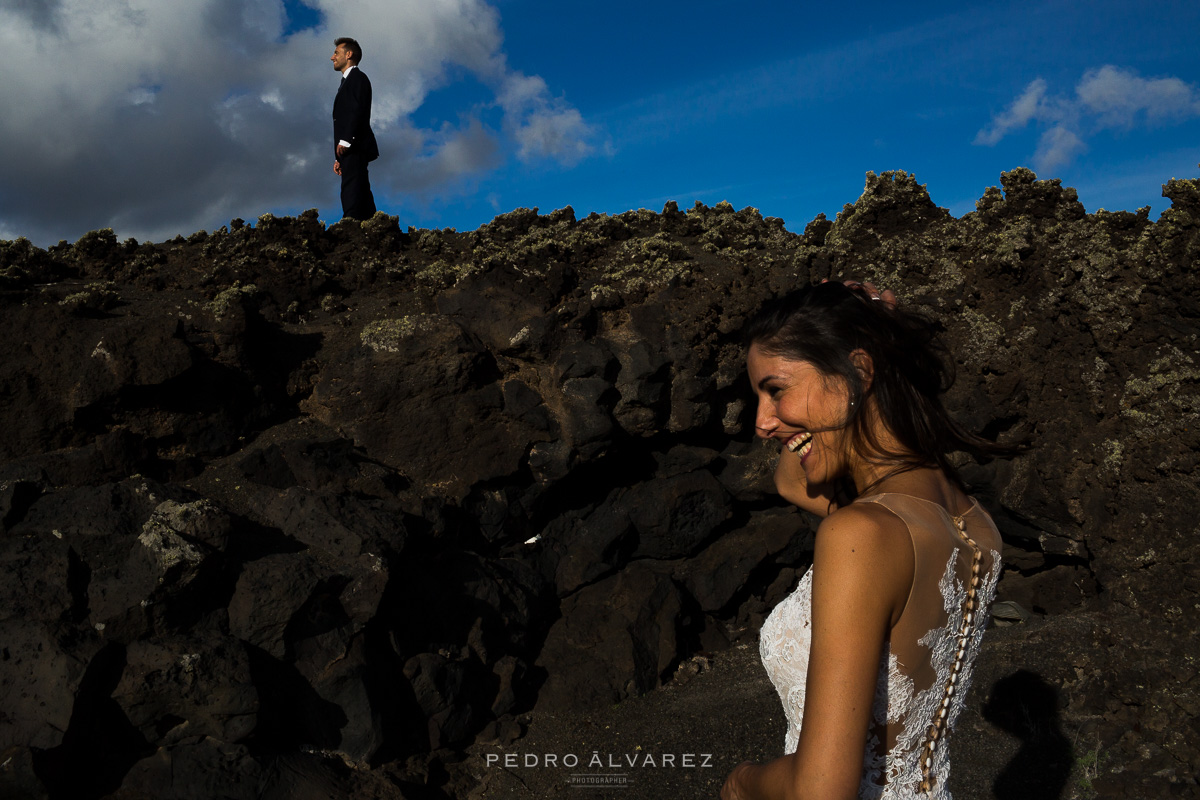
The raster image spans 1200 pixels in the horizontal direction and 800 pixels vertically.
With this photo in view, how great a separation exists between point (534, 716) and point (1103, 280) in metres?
5.14

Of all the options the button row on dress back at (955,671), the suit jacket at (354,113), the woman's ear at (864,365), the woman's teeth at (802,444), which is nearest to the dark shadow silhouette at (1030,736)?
the button row on dress back at (955,671)

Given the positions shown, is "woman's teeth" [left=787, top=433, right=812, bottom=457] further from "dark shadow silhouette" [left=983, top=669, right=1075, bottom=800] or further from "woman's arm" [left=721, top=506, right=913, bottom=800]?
"dark shadow silhouette" [left=983, top=669, right=1075, bottom=800]

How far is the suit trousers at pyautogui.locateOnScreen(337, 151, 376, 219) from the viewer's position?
754cm

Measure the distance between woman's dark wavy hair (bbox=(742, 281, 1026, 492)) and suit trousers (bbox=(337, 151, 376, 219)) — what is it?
6583mm

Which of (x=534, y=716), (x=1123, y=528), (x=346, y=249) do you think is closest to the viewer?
(x=534, y=716)

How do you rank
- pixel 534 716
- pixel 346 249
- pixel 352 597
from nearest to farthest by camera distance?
1. pixel 352 597
2. pixel 534 716
3. pixel 346 249

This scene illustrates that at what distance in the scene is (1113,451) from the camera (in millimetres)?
5555

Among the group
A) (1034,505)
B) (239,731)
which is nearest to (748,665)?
(1034,505)

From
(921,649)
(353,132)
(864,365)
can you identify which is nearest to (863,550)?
(921,649)

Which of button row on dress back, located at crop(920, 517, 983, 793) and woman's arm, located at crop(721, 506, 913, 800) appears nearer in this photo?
woman's arm, located at crop(721, 506, 913, 800)

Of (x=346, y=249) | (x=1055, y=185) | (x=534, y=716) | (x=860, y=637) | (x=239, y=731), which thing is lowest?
(x=534, y=716)

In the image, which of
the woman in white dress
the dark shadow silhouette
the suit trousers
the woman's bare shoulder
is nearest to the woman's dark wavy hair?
the woman in white dress

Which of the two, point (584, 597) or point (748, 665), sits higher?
point (584, 597)

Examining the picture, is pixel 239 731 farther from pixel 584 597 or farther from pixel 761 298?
pixel 761 298
